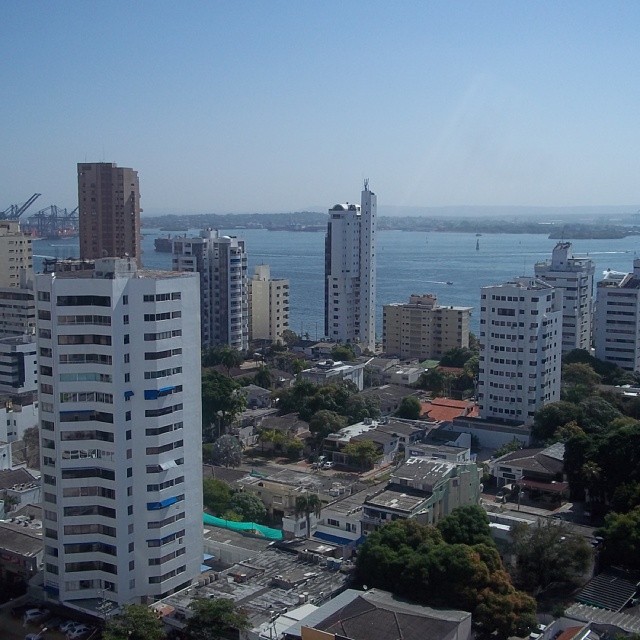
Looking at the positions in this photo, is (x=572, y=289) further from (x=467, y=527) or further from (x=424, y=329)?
(x=467, y=527)

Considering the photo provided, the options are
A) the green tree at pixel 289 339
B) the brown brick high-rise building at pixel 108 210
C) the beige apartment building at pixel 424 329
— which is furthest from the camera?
the brown brick high-rise building at pixel 108 210

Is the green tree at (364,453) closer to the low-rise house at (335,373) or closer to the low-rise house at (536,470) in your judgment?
the low-rise house at (536,470)

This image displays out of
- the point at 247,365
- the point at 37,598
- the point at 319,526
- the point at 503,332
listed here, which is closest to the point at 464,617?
the point at 319,526

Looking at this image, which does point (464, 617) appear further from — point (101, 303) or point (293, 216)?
point (293, 216)

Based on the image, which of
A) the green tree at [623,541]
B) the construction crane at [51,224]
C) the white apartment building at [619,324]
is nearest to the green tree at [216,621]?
the green tree at [623,541]

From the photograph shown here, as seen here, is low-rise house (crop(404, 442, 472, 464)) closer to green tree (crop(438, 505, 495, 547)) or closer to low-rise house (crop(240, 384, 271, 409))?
green tree (crop(438, 505, 495, 547))

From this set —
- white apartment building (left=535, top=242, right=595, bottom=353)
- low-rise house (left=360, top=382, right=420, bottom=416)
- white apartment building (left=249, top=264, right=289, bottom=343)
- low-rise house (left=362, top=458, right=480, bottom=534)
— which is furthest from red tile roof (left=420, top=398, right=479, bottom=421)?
white apartment building (left=249, top=264, right=289, bottom=343)
